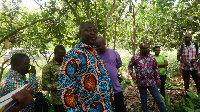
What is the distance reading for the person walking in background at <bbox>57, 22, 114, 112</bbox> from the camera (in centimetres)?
150

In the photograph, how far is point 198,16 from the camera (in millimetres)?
4488

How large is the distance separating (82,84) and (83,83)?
14mm

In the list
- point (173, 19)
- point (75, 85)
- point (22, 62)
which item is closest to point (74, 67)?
point (75, 85)

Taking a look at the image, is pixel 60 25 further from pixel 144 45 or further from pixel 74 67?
pixel 74 67

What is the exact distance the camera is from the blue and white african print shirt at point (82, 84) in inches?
58.8

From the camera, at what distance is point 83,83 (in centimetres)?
159

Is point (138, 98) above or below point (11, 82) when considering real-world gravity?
below

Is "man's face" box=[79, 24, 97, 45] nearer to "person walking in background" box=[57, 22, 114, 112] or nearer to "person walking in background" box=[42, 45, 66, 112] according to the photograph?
"person walking in background" box=[57, 22, 114, 112]

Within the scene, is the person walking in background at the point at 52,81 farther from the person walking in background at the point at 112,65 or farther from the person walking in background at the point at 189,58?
the person walking in background at the point at 189,58

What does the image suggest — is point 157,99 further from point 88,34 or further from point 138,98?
point 88,34

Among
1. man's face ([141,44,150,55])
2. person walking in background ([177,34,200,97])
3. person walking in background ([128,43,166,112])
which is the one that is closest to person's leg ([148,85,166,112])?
person walking in background ([128,43,166,112])

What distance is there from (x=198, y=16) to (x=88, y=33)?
402 cm

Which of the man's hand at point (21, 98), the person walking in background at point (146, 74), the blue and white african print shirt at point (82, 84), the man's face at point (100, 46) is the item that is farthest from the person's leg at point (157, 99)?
the man's hand at point (21, 98)

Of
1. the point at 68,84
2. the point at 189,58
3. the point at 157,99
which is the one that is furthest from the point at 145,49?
the point at 68,84
